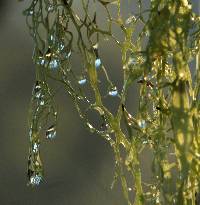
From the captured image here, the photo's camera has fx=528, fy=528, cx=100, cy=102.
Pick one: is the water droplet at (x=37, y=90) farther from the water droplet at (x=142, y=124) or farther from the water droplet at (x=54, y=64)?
the water droplet at (x=142, y=124)

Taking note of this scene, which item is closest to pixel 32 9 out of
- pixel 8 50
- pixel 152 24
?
pixel 152 24

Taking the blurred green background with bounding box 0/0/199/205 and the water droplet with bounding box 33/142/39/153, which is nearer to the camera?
the water droplet with bounding box 33/142/39/153

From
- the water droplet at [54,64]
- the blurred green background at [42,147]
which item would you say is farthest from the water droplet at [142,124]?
the blurred green background at [42,147]

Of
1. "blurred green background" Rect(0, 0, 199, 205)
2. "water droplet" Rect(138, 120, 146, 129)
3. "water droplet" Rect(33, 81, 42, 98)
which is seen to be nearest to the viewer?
"water droplet" Rect(138, 120, 146, 129)

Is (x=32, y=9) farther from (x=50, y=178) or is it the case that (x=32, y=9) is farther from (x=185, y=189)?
(x=50, y=178)

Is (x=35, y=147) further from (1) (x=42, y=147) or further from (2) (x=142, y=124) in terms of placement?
(1) (x=42, y=147)

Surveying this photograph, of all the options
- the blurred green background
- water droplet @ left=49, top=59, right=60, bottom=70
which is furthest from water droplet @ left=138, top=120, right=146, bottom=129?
the blurred green background

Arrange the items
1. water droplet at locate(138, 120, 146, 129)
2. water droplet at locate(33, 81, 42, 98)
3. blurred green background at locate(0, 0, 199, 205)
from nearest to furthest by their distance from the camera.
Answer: water droplet at locate(138, 120, 146, 129)
water droplet at locate(33, 81, 42, 98)
blurred green background at locate(0, 0, 199, 205)

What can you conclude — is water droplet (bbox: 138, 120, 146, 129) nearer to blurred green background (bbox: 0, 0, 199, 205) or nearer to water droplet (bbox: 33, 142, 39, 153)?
water droplet (bbox: 33, 142, 39, 153)
